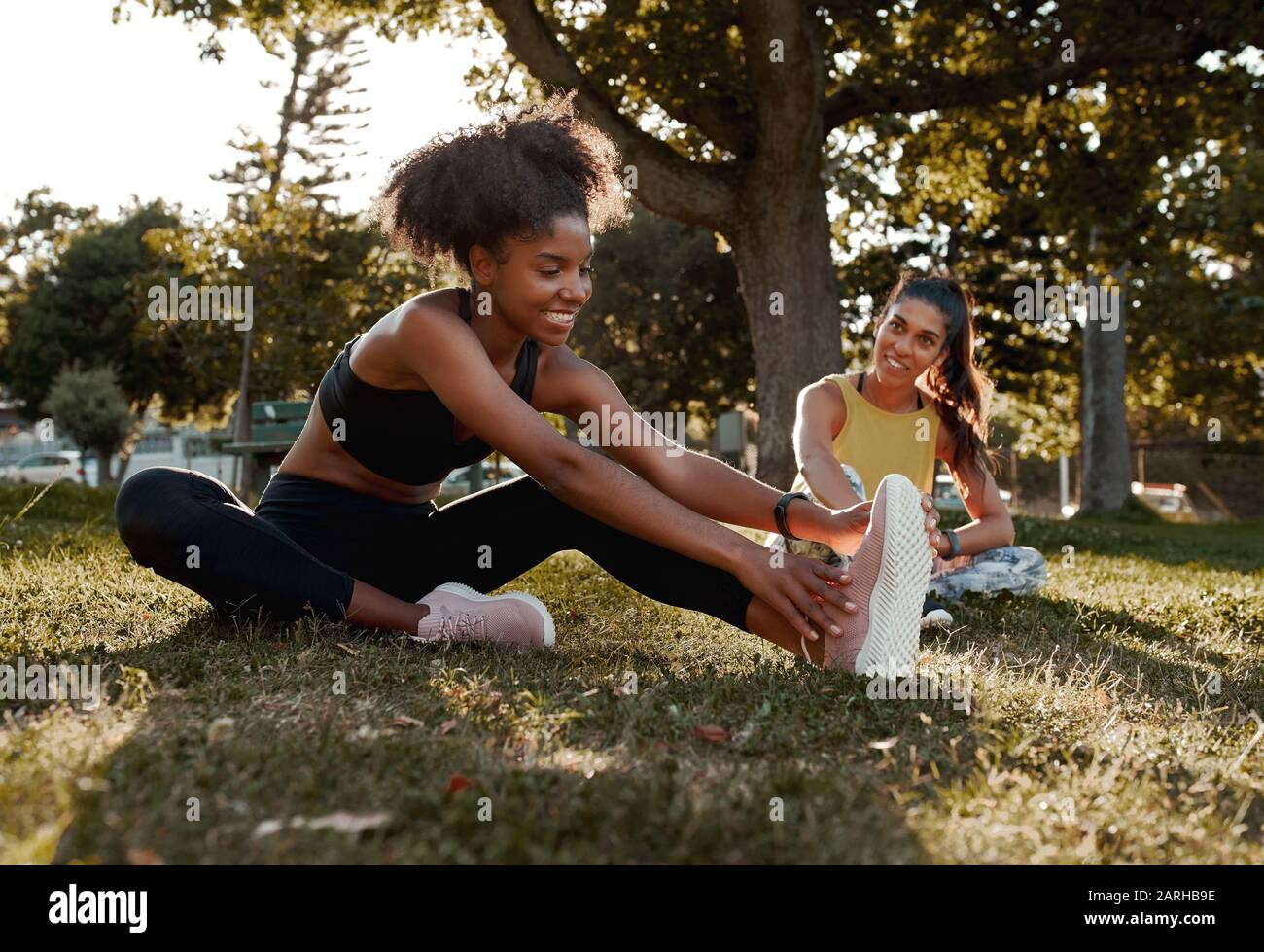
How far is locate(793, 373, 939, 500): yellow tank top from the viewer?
17.0 ft

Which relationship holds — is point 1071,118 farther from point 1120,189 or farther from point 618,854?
point 618,854

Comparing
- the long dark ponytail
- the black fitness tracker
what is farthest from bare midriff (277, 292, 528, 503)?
the long dark ponytail

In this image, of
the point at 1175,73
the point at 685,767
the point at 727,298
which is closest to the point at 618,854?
the point at 685,767

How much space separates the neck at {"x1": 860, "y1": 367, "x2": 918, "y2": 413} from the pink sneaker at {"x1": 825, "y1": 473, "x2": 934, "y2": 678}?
224cm

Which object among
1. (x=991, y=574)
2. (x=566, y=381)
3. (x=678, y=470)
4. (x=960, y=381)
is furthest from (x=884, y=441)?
(x=566, y=381)

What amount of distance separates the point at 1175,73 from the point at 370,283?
14.5 m

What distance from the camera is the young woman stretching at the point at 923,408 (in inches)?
203

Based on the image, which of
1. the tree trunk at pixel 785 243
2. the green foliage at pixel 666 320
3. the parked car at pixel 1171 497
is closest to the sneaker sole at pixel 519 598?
the tree trunk at pixel 785 243

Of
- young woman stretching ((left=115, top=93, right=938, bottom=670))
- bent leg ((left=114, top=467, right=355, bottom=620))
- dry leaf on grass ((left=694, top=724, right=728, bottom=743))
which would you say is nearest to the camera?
dry leaf on grass ((left=694, top=724, right=728, bottom=743))

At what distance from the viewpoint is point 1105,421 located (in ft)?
68.8

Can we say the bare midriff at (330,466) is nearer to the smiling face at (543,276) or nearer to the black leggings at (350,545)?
the black leggings at (350,545)

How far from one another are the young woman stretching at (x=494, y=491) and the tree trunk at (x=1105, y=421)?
62.3 ft

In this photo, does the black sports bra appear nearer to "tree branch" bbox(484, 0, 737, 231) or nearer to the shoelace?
the shoelace

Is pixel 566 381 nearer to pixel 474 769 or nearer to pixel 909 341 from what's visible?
pixel 474 769
